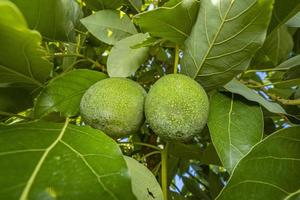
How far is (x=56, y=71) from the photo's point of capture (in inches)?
54.1

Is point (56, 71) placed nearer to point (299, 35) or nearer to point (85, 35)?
point (85, 35)

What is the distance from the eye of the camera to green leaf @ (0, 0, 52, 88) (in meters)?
0.51

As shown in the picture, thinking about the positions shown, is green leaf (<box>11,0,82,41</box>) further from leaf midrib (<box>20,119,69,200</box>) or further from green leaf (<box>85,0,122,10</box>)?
leaf midrib (<box>20,119,69,200</box>)

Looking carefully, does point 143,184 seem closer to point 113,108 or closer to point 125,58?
point 113,108

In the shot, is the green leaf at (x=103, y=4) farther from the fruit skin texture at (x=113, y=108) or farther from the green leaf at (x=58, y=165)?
the green leaf at (x=58, y=165)

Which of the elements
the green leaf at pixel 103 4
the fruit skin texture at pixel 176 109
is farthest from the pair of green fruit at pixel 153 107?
the green leaf at pixel 103 4

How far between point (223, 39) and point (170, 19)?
111 millimetres

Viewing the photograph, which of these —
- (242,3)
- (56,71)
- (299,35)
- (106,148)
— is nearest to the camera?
(106,148)

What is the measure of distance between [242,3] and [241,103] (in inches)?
9.8

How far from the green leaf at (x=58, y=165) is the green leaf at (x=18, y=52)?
120 mm

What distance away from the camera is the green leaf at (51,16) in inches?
32.7

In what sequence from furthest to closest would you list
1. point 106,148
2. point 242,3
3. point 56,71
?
point 56,71, point 242,3, point 106,148

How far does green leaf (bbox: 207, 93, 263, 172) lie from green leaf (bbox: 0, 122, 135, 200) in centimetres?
25

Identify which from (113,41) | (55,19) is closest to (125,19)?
(113,41)
